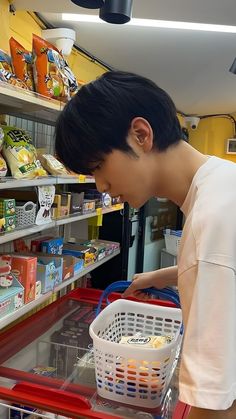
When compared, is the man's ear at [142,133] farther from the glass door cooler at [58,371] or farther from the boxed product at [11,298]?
the boxed product at [11,298]

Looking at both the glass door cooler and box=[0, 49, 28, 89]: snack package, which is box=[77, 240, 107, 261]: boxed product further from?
box=[0, 49, 28, 89]: snack package

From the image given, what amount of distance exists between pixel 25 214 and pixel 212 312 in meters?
1.28

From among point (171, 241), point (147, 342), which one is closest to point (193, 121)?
point (171, 241)

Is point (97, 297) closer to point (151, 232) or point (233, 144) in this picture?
point (151, 232)

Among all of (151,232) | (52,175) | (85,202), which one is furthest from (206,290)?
(151,232)

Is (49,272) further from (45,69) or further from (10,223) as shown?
(45,69)

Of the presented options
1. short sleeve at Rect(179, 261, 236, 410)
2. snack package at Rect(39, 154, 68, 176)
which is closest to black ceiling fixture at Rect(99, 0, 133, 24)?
snack package at Rect(39, 154, 68, 176)

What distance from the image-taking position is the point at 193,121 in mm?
6328

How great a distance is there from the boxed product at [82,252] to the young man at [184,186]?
4.80 ft

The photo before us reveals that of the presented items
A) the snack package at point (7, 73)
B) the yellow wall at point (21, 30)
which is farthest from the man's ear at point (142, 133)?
the yellow wall at point (21, 30)

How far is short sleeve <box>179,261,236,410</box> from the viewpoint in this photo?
0.73 metres

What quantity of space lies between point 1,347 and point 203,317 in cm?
111

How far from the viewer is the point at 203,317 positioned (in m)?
0.74

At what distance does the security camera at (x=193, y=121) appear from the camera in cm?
633
